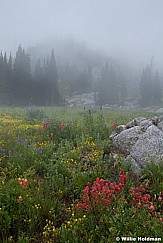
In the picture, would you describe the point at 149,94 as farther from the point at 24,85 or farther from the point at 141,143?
the point at 141,143

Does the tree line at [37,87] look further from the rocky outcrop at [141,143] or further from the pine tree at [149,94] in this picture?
the rocky outcrop at [141,143]

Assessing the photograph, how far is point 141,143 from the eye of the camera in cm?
657

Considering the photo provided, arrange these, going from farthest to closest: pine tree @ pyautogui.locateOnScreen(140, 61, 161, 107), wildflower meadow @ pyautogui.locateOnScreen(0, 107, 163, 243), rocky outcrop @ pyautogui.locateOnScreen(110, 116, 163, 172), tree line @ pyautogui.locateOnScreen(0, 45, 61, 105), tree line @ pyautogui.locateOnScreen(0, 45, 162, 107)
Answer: pine tree @ pyautogui.locateOnScreen(140, 61, 161, 107)
tree line @ pyautogui.locateOnScreen(0, 45, 162, 107)
tree line @ pyautogui.locateOnScreen(0, 45, 61, 105)
rocky outcrop @ pyautogui.locateOnScreen(110, 116, 163, 172)
wildflower meadow @ pyautogui.locateOnScreen(0, 107, 163, 243)

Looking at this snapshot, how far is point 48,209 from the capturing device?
4207 millimetres

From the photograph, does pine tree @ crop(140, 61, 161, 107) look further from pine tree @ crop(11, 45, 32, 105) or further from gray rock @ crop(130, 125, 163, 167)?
gray rock @ crop(130, 125, 163, 167)

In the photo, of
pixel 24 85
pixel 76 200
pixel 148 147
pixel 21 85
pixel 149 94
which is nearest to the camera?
pixel 76 200

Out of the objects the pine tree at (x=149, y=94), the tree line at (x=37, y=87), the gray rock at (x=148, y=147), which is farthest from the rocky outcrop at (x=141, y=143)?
the pine tree at (x=149, y=94)

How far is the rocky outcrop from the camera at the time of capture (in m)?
6.04

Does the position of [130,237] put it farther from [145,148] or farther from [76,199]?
[145,148]

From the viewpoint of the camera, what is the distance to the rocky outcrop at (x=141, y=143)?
6035 millimetres

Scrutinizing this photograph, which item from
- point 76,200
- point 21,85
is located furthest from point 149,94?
point 76,200

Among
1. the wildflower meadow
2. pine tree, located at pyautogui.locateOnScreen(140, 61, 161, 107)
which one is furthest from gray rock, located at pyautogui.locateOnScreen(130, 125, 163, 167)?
pine tree, located at pyautogui.locateOnScreen(140, 61, 161, 107)

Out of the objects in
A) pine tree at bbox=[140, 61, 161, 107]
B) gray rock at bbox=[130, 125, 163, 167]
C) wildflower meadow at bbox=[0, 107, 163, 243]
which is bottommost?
wildflower meadow at bbox=[0, 107, 163, 243]

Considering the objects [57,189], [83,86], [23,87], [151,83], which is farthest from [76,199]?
[83,86]
